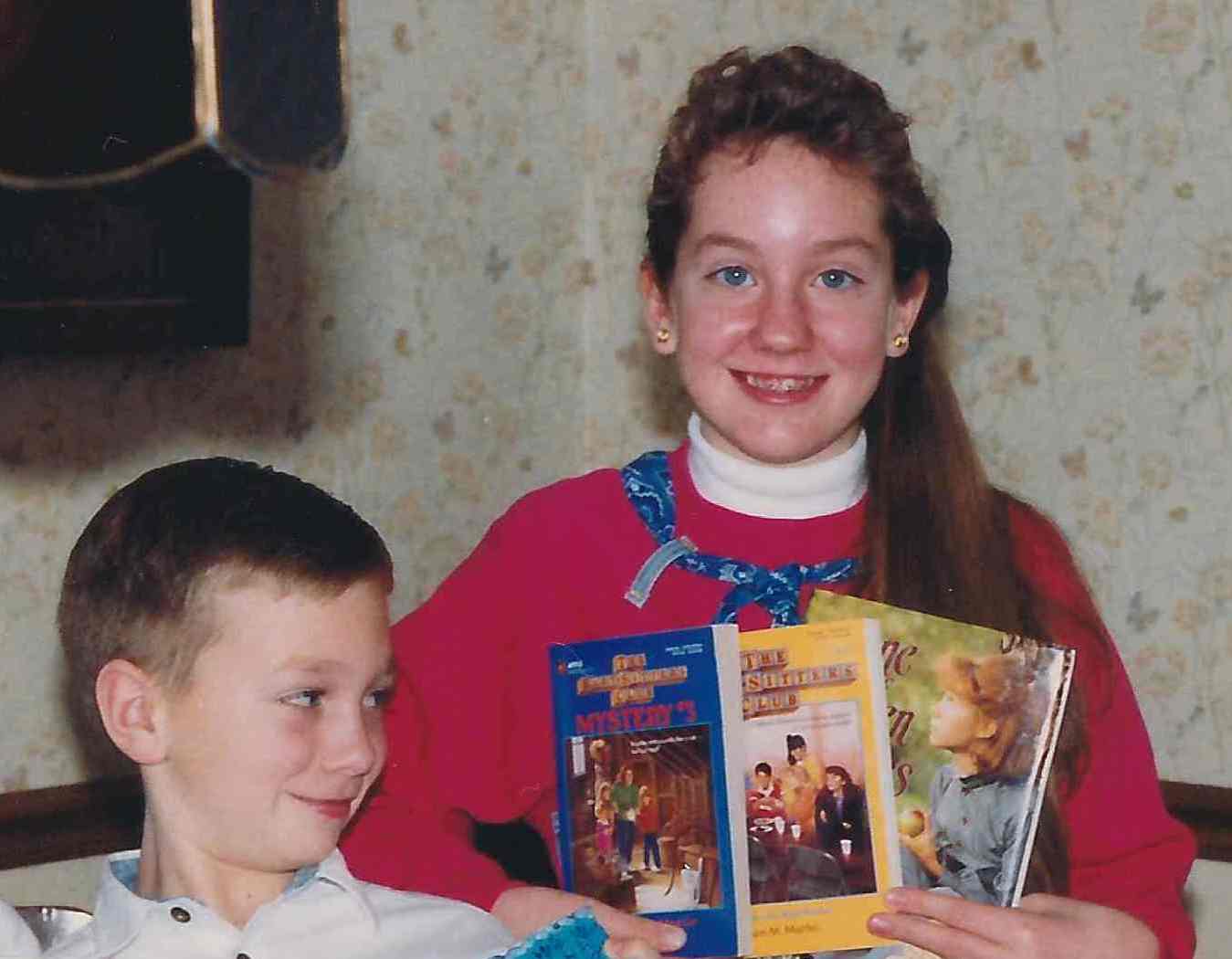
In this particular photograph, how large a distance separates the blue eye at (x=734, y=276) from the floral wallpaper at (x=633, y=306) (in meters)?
0.73

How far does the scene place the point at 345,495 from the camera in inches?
106

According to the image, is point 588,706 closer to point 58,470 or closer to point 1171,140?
point 58,470

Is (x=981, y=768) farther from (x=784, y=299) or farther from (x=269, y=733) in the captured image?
(x=269, y=733)

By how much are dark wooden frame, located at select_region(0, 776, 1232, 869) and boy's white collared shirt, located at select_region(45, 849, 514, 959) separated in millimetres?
727

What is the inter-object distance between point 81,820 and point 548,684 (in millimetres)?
854

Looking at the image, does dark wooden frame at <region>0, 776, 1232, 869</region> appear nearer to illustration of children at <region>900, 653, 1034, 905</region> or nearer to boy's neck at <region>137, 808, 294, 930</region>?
boy's neck at <region>137, 808, 294, 930</region>

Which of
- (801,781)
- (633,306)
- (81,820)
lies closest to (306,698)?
(801,781)

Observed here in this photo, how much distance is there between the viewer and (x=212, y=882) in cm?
150

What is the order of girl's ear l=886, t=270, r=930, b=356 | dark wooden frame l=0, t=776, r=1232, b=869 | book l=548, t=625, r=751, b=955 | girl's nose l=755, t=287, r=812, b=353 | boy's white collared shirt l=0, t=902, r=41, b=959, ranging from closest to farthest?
boy's white collared shirt l=0, t=902, r=41, b=959 < book l=548, t=625, r=751, b=955 < girl's nose l=755, t=287, r=812, b=353 < girl's ear l=886, t=270, r=930, b=356 < dark wooden frame l=0, t=776, r=1232, b=869

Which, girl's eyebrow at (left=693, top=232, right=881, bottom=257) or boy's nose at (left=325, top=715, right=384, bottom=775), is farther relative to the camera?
girl's eyebrow at (left=693, top=232, right=881, bottom=257)

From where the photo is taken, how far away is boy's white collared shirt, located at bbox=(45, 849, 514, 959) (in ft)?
4.77

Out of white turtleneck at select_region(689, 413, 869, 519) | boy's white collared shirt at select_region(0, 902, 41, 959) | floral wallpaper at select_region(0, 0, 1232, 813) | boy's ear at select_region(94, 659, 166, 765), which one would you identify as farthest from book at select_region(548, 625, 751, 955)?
floral wallpaper at select_region(0, 0, 1232, 813)

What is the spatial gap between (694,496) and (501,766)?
305mm

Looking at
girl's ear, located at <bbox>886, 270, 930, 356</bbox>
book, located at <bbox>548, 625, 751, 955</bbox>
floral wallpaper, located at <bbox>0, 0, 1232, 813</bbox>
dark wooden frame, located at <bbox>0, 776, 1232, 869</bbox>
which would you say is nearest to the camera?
book, located at <bbox>548, 625, 751, 955</bbox>
